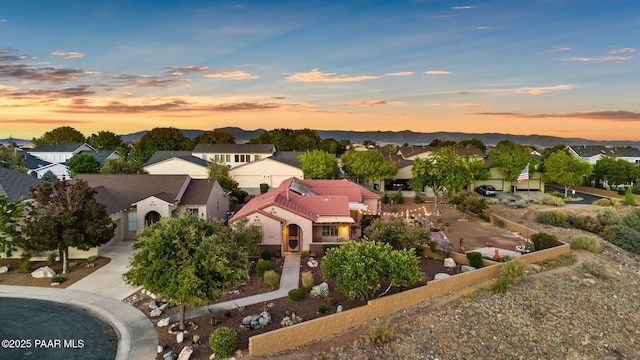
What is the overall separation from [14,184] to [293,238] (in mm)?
20632

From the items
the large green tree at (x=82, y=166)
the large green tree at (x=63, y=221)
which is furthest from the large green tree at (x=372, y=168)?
the large green tree at (x=82, y=166)

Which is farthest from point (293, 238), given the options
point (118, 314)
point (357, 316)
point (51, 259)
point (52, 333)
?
point (51, 259)

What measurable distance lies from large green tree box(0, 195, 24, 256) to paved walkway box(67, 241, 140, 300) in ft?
16.1

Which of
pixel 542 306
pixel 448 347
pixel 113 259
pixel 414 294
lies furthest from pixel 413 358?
pixel 113 259

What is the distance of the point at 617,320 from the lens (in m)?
21.2

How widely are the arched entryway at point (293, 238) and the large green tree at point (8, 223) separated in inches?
635

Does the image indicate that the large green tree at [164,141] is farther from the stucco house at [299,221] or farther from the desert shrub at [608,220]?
the desert shrub at [608,220]

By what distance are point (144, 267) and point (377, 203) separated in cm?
2573

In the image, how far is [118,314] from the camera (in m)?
19.0

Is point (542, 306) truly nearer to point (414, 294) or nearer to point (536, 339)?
point (536, 339)

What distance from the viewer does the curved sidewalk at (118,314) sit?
16.1m

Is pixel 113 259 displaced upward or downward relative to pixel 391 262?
downward

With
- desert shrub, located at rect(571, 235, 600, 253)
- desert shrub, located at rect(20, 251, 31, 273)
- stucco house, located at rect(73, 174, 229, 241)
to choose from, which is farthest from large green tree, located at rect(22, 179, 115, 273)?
desert shrub, located at rect(571, 235, 600, 253)

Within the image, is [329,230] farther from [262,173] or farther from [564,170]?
[564,170]
